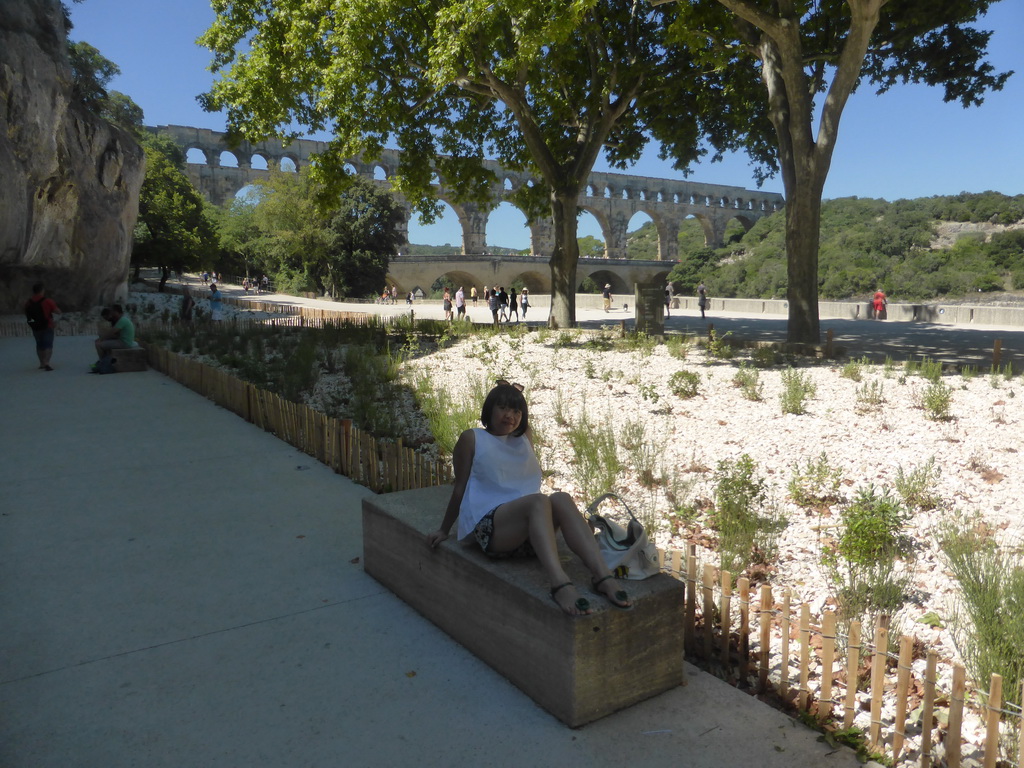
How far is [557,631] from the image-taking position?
259cm

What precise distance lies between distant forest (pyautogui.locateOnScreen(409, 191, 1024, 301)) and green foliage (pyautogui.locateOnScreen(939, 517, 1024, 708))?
40598 mm

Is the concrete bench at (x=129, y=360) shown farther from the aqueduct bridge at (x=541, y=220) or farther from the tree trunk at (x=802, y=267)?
the aqueduct bridge at (x=541, y=220)

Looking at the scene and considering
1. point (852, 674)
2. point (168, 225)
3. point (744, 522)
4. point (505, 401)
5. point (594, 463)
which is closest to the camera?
point (852, 674)

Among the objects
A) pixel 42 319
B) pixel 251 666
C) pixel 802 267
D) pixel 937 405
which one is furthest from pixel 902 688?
pixel 42 319

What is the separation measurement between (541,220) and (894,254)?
2763 cm

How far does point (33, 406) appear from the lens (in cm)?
902

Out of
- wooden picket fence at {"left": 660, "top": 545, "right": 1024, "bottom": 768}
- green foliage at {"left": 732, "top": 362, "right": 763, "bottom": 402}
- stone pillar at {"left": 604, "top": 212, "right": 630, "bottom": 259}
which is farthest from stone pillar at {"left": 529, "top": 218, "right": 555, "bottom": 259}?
wooden picket fence at {"left": 660, "top": 545, "right": 1024, "bottom": 768}

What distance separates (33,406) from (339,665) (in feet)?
26.7

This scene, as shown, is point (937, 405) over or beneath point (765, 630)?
over

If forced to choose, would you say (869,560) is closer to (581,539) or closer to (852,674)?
(852,674)

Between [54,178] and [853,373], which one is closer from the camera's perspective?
[853,373]

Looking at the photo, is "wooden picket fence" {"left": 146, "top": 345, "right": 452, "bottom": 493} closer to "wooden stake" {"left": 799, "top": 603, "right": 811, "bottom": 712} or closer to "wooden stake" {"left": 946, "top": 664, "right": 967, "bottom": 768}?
"wooden stake" {"left": 799, "top": 603, "right": 811, "bottom": 712}

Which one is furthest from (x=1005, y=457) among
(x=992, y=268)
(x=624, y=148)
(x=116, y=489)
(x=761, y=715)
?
(x=992, y=268)

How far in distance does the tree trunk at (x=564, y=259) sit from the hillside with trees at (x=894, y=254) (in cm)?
2947
